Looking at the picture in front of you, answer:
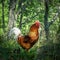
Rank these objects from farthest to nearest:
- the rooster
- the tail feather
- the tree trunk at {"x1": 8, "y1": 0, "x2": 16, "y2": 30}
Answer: the tree trunk at {"x1": 8, "y1": 0, "x2": 16, "y2": 30}, the tail feather, the rooster

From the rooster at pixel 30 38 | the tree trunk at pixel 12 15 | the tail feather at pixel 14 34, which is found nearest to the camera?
the rooster at pixel 30 38

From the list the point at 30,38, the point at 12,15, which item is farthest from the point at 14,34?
the point at 12,15

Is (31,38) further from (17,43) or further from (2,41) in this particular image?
(2,41)

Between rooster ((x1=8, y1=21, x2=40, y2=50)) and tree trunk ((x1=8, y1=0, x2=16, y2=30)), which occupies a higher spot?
tree trunk ((x1=8, y1=0, x2=16, y2=30))

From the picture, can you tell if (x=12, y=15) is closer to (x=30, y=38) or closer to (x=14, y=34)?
(x=14, y=34)

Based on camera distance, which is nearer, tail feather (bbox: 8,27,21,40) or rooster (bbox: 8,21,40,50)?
rooster (bbox: 8,21,40,50)

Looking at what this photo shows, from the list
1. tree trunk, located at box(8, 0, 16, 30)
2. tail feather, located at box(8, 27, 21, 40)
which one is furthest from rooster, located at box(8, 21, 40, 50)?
tree trunk, located at box(8, 0, 16, 30)

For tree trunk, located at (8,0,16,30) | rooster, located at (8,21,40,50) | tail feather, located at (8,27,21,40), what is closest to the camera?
rooster, located at (8,21,40,50)

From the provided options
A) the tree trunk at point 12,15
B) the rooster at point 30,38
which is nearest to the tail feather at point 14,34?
the rooster at point 30,38

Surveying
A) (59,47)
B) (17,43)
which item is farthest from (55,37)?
(17,43)

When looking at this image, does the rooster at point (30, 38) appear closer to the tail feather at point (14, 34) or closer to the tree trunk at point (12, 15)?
the tail feather at point (14, 34)

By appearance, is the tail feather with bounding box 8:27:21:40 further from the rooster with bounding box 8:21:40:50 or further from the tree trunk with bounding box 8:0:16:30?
the tree trunk with bounding box 8:0:16:30

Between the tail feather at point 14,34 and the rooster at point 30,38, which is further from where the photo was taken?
the tail feather at point 14,34

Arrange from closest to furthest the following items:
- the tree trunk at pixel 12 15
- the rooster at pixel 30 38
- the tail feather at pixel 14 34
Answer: the rooster at pixel 30 38, the tail feather at pixel 14 34, the tree trunk at pixel 12 15
